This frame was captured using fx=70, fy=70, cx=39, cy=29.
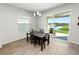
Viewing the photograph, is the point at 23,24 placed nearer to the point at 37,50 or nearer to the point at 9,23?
the point at 9,23

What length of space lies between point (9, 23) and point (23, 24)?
37.2 inches

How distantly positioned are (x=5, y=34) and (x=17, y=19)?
1123mm

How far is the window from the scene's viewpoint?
431 centimetres

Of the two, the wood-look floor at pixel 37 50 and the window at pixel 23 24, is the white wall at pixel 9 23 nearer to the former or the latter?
the window at pixel 23 24

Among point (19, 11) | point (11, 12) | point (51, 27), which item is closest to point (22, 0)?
point (11, 12)

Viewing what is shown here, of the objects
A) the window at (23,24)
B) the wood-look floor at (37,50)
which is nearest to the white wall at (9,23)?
the window at (23,24)

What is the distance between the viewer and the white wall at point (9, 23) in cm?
341

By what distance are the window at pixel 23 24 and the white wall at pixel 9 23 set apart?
0.71 feet

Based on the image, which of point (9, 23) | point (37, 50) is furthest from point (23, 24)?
point (37, 50)

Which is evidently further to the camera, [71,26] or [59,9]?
[59,9]

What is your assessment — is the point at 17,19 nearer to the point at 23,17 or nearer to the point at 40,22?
the point at 23,17

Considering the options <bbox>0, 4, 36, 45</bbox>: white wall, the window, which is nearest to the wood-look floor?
<bbox>0, 4, 36, 45</bbox>: white wall

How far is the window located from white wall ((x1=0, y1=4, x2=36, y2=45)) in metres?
0.22

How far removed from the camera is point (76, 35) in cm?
351
